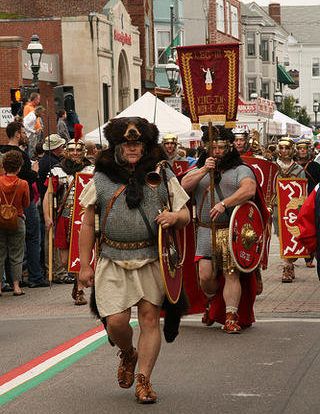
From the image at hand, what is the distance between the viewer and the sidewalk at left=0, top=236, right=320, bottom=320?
13.1 metres

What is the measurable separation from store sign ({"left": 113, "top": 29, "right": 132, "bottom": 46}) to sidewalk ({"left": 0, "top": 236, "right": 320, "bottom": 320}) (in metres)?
31.6

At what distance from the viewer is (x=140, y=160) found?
8242mm

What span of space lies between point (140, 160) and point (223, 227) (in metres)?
3.26

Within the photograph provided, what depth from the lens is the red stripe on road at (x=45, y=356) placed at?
9.37 metres

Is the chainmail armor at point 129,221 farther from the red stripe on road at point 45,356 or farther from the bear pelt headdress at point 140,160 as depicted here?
the red stripe on road at point 45,356

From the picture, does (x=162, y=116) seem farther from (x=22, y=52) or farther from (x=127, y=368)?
(x=127, y=368)

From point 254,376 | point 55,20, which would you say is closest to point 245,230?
point 254,376

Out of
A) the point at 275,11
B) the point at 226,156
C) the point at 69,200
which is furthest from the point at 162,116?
the point at 275,11

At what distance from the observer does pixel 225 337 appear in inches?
433

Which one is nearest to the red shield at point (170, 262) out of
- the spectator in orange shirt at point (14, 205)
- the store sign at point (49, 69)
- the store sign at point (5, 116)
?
the spectator in orange shirt at point (14, 205)

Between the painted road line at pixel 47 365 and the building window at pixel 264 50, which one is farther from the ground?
the building window at pixel 264 50

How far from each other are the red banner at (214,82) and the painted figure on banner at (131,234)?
12.3 ft

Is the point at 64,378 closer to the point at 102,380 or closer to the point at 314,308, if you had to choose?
the point at 102,380

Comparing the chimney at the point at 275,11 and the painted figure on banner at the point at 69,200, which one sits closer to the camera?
the painted figure on banner at the point at 69,200
